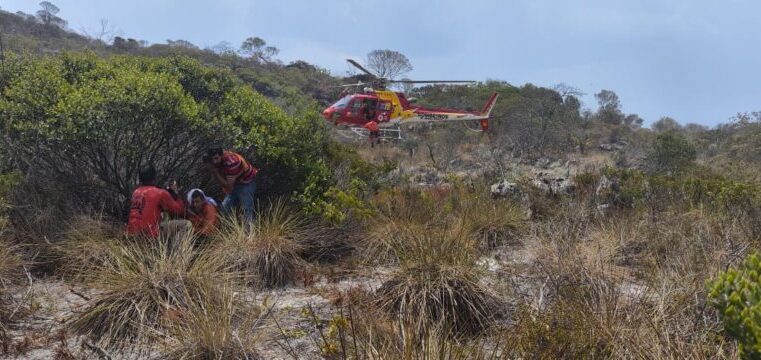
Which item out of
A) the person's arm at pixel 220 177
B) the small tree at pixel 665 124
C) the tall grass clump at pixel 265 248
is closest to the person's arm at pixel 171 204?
the tall grass clump at pixel 265 248

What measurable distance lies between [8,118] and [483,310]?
5584 millimetres

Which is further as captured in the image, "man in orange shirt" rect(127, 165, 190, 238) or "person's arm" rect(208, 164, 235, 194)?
"person's arm" rect(208, 164, 235, 194)

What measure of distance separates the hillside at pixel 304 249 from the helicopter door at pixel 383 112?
7.13 metres

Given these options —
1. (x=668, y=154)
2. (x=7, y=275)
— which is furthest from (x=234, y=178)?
(x=668, y=154)

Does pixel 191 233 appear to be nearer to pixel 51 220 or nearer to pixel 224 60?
pixel 51 220

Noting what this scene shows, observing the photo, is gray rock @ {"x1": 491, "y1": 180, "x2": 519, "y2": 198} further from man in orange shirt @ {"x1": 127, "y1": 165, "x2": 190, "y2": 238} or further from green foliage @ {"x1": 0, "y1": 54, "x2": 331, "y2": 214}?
man in orange shirt @ {"x1": 127, "y1": 165, "x2": 190, "y2": 238}

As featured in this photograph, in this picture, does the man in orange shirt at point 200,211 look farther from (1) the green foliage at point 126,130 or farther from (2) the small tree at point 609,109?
(2) the small tree at point 609,109

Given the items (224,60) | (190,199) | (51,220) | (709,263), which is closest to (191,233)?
(190,199)

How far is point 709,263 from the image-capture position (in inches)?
175

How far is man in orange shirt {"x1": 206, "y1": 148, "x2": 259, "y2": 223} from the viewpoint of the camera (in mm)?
6719

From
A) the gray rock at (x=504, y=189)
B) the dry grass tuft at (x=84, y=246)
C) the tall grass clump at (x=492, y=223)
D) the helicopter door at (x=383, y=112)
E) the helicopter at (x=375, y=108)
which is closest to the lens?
the dry grass tuft at (x=84, y=246)

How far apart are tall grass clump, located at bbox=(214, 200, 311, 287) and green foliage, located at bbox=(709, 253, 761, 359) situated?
4117 millimetres

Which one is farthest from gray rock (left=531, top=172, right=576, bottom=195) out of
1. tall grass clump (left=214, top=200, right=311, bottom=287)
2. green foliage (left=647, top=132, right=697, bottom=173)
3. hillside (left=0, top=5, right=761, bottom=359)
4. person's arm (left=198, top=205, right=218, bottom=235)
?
green foliage (left=647, top=132, right=697, bottom=173)

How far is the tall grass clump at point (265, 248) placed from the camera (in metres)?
5.78
